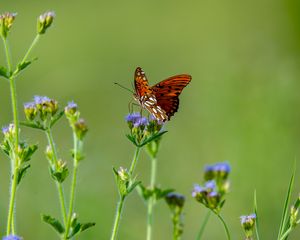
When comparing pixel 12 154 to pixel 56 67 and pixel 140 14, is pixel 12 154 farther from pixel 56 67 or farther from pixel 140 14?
pixel 140 14

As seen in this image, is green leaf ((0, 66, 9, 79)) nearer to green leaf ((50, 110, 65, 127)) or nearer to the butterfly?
green leaf ((50, 110, 65, 127))

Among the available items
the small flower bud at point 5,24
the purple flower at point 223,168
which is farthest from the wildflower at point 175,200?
the small flower bud at point 5,24

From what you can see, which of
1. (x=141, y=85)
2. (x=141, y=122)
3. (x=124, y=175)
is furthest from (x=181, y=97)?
(x=124, y=175)

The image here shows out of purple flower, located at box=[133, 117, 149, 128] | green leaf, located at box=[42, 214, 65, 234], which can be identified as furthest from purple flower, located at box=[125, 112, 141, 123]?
green leaf, located at box=[42, 214, 65, 234]

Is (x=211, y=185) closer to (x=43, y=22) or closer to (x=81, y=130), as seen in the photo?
(x=81, y=130)

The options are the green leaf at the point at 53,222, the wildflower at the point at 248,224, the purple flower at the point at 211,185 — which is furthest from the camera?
the purple flower at the point at 211,185

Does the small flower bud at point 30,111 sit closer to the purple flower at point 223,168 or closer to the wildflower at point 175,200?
the wildflower at point 175,200

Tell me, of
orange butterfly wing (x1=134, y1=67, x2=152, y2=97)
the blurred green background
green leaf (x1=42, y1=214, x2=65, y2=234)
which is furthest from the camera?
the blurred green background
